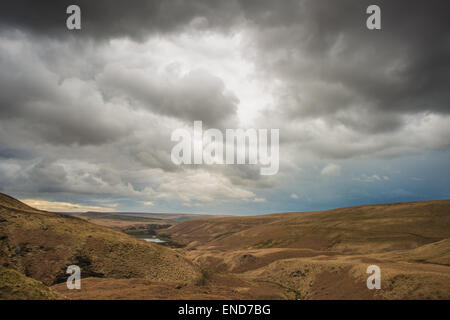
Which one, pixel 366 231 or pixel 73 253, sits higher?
pixel 73 253

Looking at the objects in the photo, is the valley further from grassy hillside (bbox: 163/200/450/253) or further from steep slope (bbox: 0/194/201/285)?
grassy hillside (bbox: 163/200/450/253)

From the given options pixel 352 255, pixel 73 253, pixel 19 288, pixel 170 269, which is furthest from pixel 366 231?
pixel 19 288

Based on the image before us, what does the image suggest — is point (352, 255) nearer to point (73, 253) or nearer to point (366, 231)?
point (366, 231)

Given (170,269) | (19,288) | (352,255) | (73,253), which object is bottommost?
(352,255)

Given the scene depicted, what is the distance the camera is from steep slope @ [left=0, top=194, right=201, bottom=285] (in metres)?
34.8

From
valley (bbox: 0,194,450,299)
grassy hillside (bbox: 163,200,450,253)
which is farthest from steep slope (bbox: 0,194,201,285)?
grassy hillside (bbox: 163,200,450,253)

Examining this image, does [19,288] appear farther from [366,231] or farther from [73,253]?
[366,231]

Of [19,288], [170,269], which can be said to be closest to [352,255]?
[170,269]

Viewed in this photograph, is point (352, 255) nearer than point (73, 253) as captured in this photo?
No

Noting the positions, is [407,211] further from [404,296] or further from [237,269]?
[404,296]

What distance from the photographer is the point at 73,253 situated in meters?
38.2

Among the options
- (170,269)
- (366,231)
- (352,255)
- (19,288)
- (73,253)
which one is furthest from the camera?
(366,231)

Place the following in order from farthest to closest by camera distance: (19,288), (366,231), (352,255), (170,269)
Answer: (366,231) → (352,255) → (170,269) → (19,288)
